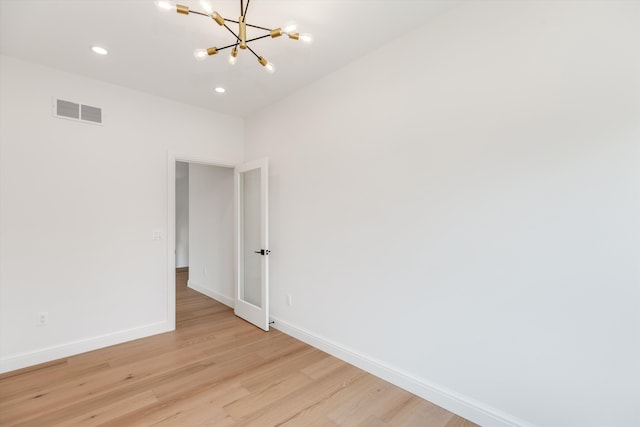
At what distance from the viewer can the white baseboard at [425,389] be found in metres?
1.86

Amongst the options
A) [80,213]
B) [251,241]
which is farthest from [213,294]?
[80,213]

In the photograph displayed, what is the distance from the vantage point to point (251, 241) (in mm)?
3979

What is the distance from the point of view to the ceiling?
2.05 metres

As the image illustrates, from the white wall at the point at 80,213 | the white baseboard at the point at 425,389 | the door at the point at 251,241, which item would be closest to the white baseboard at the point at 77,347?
the white wall at the point at 80,213

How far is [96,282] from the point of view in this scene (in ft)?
10.1

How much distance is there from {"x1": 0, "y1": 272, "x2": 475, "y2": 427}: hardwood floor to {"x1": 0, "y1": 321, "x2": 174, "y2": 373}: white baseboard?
0.27 ft

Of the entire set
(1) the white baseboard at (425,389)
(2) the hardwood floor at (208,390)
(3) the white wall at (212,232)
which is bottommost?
(2) the hardwood floor at (208,390)

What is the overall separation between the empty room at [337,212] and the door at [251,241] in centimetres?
5

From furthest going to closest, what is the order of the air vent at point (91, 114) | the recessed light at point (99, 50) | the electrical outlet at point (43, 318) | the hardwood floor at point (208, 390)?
1. the air vent at point (91, 114)
2. the electrical outlet at point (43, 318)
3. the recessed light at point (99, 50)
4. the hardwood floor at point (208, 390)

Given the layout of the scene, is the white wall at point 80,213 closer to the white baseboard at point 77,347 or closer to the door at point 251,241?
the white baseboard at point 77,347

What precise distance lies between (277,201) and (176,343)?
202 centimetres

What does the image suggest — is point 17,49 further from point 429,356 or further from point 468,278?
point 429,356

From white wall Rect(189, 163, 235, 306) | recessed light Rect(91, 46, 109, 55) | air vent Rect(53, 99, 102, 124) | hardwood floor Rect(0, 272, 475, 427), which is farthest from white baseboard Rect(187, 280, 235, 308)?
recessed light Rect(91, 46, 109, 55)

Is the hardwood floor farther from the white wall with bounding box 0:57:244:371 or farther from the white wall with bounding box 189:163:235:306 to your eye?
the white wall with bounding box 189:163:235:306
